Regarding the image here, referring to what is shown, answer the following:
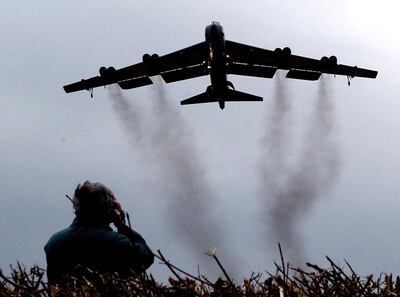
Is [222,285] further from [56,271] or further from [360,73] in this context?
[360,73]

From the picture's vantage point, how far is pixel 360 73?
44000 mm

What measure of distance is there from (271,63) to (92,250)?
119ft

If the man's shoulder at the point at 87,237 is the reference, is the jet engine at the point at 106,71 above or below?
above

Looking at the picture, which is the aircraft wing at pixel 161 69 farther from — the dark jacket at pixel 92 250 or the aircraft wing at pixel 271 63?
the dark jacket at pixel 92 250

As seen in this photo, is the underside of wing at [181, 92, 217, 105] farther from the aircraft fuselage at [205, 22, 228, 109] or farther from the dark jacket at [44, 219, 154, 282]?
the dark jacket at [44, 219, 154, 282]

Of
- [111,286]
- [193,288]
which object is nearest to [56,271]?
[111,286]

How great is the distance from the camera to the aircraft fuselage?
33156 mm

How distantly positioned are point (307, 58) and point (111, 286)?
39.5 meters

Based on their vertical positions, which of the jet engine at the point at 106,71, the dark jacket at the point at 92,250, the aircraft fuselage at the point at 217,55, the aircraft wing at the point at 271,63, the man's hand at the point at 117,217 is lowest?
the dark jacket at the point at 92,250

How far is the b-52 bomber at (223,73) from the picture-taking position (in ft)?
121

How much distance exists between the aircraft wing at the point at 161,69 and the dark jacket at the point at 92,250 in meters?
32.3

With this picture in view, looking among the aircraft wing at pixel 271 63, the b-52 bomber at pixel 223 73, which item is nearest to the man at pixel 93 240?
the b-52 bomber at pixel 223 73

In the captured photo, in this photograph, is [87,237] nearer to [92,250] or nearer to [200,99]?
[92,250]

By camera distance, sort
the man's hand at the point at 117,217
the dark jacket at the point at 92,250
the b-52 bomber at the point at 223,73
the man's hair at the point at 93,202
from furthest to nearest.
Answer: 1. the b-52 bomber at the point at 223,73
2. the man's hand at the point at 117,217
3. the man's hair at the point at 93,202
4. the dark jacket at the point at 92,250
